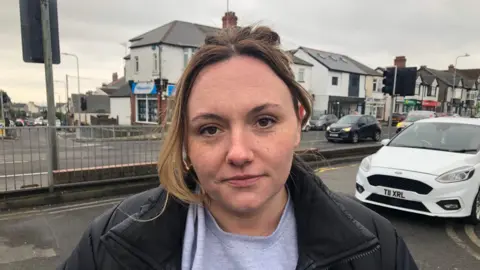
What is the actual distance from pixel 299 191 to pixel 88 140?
6009 mm

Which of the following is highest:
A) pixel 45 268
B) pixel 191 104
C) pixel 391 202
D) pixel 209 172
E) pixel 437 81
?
pixel 437 81

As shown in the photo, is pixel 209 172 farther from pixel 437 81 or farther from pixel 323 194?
pixel 437 81

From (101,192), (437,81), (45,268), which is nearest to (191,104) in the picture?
(45,268)

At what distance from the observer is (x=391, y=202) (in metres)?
5.14

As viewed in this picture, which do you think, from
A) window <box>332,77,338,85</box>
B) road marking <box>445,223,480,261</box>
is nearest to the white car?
road marking <box>445,223,480,261</box>

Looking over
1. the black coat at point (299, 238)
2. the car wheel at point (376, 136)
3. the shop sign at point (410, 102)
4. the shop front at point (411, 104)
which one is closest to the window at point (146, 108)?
the car wheel at point (376, 136)

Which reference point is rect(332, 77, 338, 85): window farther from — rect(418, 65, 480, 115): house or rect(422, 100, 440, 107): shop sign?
rect(418, 65, 480, 115): house

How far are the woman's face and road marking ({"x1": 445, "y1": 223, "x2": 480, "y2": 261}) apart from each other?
431 cm

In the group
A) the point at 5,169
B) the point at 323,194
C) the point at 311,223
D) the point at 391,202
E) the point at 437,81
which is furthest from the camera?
the point at 437,81

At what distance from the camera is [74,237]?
447 cm

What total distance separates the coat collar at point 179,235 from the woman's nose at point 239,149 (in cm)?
35

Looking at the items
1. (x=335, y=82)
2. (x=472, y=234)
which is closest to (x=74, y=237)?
(x=472, y=234)

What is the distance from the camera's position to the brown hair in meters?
1.20

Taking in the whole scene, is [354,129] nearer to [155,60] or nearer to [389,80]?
[389,80]
